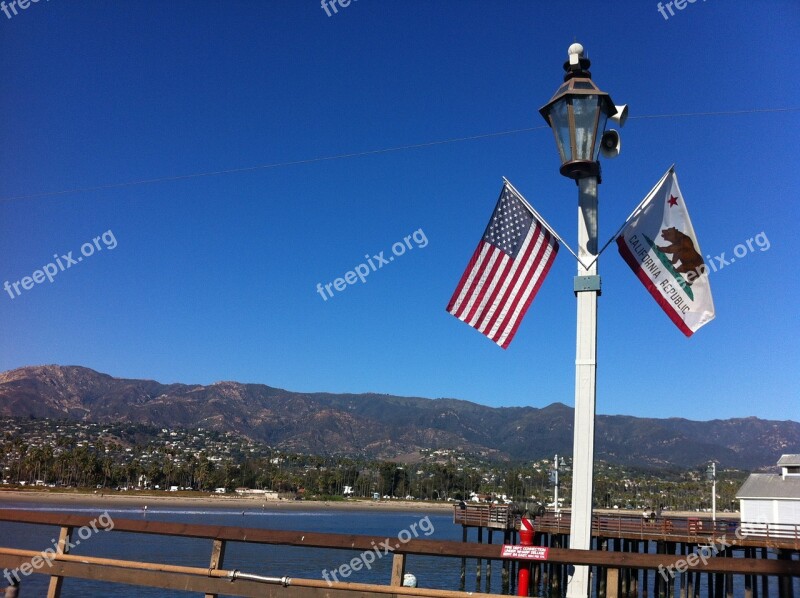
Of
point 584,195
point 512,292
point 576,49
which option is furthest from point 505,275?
point 576,49

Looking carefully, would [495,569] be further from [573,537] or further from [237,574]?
[237,574]

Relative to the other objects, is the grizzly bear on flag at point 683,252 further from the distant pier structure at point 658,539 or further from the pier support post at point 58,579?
the distant pier structure at point 658,539

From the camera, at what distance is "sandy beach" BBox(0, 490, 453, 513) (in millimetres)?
125281

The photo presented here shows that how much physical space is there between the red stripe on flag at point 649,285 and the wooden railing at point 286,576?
5.89 meters

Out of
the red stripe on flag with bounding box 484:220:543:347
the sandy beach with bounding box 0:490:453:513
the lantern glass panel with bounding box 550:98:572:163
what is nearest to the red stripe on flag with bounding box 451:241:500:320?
the red stripe on flag with bounding box 484:220:543:347

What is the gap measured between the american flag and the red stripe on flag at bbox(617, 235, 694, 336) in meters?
1.13

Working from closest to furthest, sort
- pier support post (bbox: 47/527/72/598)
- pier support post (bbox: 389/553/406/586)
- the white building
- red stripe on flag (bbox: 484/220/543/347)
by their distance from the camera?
pier support post (bbox: 389/553/406/586)
pier support post (bbox: 47/527/72/598)
red stripe on flag (bbox: 484/220/543/347)
the white building

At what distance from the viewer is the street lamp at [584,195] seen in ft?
37.0

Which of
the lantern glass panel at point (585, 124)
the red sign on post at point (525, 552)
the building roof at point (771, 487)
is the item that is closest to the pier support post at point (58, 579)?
the red sign on post at point (525, 552)

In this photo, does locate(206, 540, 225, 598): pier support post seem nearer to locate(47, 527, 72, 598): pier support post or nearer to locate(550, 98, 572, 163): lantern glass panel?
locate(47, 527, 72, 598): pier support post

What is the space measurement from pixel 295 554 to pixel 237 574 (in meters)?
49.6

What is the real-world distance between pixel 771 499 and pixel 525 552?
3929cm

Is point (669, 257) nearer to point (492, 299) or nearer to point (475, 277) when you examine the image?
point (492, 299)

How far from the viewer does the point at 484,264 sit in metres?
12.5
